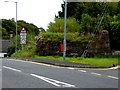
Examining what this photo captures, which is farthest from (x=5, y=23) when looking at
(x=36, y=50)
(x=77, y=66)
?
(x=77, y=66)

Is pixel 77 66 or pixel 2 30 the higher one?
pixel 2 30

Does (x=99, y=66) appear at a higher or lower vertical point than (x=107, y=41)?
lower

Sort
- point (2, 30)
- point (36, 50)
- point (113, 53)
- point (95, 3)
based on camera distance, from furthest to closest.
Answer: point (2, 30), point (95, 3), point (36, 50), point (113, 53)

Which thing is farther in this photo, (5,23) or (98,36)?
(5,23)

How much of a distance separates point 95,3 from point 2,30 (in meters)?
58.1

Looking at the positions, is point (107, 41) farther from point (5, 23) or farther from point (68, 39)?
point (5, 23)

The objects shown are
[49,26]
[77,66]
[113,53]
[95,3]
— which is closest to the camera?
[77,66]

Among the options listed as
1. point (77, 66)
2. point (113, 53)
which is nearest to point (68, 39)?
point (113, 53)

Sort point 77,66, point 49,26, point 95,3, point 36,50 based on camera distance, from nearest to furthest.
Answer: point 77,66, point 36,50, point 49,26, point 95,3

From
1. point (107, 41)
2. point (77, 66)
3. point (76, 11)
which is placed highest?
point (76, 11)

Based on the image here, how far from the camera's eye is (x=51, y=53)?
87.9ft

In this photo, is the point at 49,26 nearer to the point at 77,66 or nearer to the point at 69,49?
the point at 69,49

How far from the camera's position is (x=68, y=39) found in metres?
26.5

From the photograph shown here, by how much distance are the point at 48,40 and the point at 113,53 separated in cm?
648
